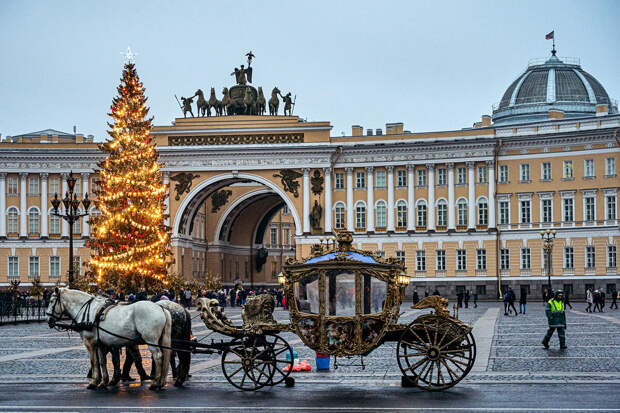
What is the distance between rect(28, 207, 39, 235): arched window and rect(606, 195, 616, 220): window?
132ft

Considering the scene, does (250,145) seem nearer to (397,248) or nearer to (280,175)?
(280,175)

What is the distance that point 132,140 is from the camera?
43469mm

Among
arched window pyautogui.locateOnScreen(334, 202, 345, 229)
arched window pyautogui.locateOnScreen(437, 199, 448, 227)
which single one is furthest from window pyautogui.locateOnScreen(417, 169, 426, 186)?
arched window pyautogui.locateOnScreen(334, 202, 345, 229)

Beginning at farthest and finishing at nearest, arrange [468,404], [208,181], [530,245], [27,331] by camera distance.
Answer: [208,181], [530,245], [27,331], [468,404]

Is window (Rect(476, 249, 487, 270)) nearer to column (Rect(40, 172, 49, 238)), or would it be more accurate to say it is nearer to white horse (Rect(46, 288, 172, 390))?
column (Rect(40, 172, 49, 238))

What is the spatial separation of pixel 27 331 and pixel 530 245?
39.1 m

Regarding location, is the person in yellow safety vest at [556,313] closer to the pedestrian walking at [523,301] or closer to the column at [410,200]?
the pedestrian walking at [523,301]

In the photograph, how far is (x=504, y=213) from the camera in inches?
2616

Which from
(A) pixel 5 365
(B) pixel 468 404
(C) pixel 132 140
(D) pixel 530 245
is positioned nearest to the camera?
(B) pixel 468 404

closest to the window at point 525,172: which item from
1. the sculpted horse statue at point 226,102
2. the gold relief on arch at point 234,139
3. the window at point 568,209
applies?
the window at point 568,209

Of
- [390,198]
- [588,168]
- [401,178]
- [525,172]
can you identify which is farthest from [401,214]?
[588,168]

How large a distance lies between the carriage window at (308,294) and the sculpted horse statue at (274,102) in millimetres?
53947

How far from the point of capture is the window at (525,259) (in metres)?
65.4

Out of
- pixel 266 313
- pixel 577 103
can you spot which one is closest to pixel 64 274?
pixel 577 103
